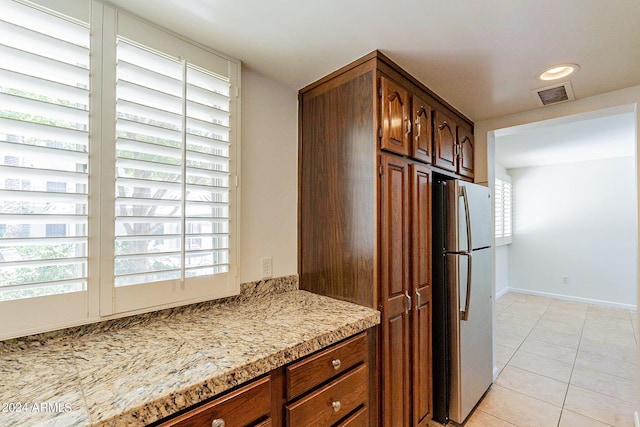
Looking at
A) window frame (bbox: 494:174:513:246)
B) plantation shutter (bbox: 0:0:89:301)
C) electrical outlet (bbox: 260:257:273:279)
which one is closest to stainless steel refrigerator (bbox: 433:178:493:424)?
electrical outlet (bbox: 260:257:273:279)

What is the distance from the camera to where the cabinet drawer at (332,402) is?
1.14m

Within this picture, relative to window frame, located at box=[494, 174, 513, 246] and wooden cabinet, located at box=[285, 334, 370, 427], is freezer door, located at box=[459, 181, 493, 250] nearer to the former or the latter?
wooden cabinet, located at box=[285, 334, 370, 427]

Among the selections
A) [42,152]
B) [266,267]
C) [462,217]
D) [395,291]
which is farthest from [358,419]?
[42,152]

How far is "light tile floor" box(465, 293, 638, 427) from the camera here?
6.89 ft

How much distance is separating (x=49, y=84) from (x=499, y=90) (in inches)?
94.7

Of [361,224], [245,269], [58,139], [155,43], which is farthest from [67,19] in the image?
[361,224]

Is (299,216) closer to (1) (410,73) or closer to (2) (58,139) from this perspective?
(1) (410,73)

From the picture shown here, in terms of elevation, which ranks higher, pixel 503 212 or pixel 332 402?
pixel 503 212

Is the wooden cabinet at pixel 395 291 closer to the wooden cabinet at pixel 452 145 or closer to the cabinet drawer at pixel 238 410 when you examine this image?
the wooden cabinet at pixel 452 145

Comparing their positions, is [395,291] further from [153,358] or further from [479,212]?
[153,358]

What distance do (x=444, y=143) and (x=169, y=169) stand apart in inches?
72.3

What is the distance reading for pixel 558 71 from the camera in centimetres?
174

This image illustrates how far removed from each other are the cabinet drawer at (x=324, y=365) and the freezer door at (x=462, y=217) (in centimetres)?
98

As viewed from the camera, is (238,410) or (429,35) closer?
(238,410)
